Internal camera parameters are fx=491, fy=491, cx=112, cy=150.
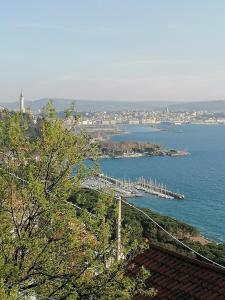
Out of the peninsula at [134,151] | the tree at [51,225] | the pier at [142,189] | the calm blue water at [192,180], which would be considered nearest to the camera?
the tree at [51,225]

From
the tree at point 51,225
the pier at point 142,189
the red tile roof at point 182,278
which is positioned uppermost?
the tree at point 51,225

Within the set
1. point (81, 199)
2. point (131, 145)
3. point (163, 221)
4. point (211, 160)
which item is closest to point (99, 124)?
point (131, 145)

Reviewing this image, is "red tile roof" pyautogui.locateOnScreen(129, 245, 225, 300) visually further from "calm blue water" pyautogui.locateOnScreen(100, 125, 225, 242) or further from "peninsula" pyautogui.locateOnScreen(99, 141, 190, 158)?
"peninsula" pyautogui.locateOnScreen(99, 141, 190, 158)

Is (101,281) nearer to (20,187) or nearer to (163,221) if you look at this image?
(20,187)

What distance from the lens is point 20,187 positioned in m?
4.18

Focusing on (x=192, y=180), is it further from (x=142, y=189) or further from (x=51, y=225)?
(x=51, y=225)

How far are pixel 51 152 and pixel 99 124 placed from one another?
6646 inches

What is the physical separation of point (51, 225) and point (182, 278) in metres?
1.12

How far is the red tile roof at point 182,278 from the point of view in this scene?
3.67 metres

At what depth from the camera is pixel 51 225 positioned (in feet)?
12.9

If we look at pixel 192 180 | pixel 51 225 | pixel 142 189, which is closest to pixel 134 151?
pixel 192 180

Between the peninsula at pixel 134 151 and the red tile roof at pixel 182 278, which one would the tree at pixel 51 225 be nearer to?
the red tile roof at pixel 182 278

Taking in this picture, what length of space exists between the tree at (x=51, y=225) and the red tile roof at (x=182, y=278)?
0.62 feet

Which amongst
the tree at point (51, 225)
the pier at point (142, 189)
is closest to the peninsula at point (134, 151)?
the pier at point (142, 189)
